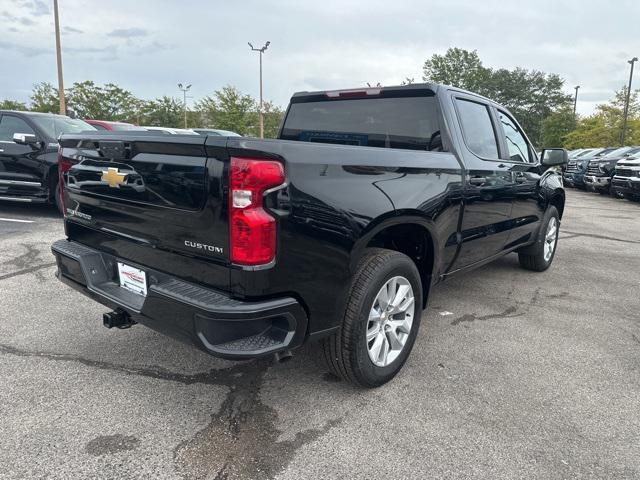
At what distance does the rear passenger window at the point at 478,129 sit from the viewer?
3623mm

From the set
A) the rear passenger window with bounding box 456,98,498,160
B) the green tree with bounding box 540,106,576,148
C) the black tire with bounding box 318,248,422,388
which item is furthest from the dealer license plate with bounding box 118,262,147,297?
the green tree with bounding box 540,106,576,148

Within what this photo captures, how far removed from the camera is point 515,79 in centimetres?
6738

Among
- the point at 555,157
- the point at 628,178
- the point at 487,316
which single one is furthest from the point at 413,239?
the point at 628,178

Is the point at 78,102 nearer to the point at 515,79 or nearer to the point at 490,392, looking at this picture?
the point at 490,392

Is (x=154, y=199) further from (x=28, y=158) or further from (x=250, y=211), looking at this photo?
(x=28, y=158)

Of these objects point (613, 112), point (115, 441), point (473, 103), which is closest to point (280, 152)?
point (115, 441)

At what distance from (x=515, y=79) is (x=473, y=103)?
7196cm

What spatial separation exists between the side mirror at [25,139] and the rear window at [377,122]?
5.40m

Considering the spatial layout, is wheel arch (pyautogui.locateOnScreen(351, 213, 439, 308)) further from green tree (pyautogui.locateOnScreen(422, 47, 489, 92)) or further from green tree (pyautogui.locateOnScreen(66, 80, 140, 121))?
green tree (pyautogui.locateOnScreen(422, 47, 489, 92))

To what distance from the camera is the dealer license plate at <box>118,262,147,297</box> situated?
2.48 metres

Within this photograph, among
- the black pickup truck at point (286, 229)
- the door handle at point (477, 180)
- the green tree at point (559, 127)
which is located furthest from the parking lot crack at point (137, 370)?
the green tree at point (559, 127)

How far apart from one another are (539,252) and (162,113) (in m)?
43.1

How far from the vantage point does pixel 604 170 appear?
51.8 ft

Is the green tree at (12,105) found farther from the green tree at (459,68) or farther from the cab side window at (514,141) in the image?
the green tree at (459,68)
